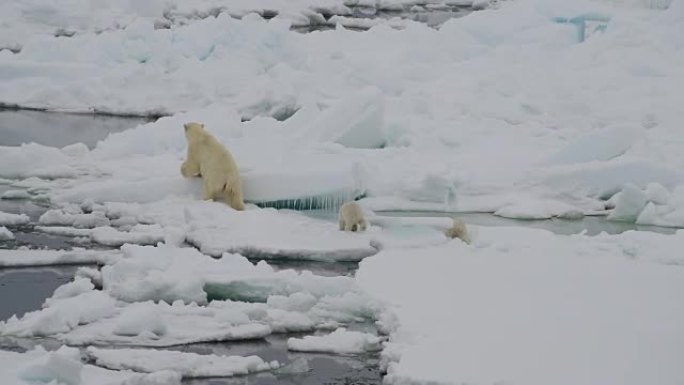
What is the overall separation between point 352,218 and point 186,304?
6.86 feet

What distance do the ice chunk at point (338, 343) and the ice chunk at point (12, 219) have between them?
308 cm

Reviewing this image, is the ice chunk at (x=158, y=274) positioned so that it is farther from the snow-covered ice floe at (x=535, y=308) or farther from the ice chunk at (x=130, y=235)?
the snow-covered ice floe at (x=535, y=308)

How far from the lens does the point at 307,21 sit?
24.6 m

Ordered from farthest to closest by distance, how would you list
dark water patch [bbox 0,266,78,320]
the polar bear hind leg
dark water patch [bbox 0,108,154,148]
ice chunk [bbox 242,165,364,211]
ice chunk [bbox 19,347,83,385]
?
1. dark water patch [bbox 0,108,154,148]
2. ice chunk [bbox 242,165,364,211]
3. the polar bear hind leg
4. dark water patch [bbox 0,266,78,320]
5. ice chunk [bbox 19,347,83,385]

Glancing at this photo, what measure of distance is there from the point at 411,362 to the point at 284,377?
0.62 metres

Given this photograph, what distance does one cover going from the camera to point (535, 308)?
6.29m

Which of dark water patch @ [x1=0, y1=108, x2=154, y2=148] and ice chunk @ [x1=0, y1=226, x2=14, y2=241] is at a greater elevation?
dark water patch @ [x1=0, y1=108, x2=154, y2=148]

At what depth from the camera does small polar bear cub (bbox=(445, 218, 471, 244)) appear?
795cm

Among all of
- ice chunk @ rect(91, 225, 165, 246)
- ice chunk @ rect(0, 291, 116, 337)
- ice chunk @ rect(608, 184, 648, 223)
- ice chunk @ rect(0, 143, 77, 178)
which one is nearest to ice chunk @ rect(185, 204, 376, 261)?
ice chunk @ rect(91, 225, 165, 246)

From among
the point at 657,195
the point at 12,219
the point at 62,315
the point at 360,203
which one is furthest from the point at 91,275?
the point at 657,195

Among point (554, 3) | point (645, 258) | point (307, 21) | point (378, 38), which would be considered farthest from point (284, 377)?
point (307, 21)

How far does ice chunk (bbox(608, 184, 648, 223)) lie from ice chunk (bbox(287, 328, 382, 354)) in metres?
4.02

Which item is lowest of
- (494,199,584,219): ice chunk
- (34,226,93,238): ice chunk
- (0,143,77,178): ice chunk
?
(34,226,93,238): ice chunk

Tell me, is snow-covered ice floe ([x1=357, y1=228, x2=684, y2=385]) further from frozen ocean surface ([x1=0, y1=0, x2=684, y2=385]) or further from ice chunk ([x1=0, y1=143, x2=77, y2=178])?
ice chunk ([x1=0, y1=143, x2=77, y2=178])
